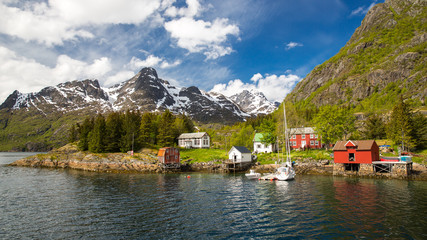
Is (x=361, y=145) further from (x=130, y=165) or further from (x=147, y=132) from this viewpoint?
(x=147, y=132)

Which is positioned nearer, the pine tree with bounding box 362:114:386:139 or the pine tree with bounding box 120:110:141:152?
the pine tree with bounding box 362:114:386:139

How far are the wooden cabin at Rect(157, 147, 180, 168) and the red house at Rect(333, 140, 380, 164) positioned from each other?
5046cm

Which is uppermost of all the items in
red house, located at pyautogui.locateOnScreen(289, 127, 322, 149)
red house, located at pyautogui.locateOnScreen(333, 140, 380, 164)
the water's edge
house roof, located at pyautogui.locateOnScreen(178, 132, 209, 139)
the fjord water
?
house roof, located at pyautogui.locateOnScreen(178, 132, 209, 139)

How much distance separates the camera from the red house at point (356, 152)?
6074 centimetres

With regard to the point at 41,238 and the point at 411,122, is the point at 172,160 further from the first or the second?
the point at 411,122

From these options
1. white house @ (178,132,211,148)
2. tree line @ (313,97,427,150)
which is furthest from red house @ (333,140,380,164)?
white house @ (178,132,211,148)

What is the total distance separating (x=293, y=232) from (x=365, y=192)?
25.4 m

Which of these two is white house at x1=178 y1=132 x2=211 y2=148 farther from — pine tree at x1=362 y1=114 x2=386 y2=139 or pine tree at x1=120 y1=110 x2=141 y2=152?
pine tree at x1=362 y1=114 x2=386 y2=139

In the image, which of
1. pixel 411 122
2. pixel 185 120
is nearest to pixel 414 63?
pixel 411 122

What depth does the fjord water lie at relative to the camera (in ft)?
73.2

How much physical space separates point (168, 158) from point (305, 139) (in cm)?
5619

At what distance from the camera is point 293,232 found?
22250mm

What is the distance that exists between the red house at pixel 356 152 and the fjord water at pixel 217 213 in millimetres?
17683

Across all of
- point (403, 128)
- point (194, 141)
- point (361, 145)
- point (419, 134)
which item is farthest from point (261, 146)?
point (419, 134)
